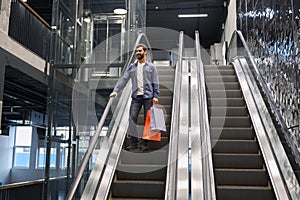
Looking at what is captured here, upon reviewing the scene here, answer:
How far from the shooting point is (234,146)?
448cm

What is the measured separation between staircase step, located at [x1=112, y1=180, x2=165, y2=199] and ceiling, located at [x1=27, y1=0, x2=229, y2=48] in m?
10.4

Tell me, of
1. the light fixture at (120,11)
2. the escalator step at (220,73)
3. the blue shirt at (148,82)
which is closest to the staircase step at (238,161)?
the blue shirt at (148,82)

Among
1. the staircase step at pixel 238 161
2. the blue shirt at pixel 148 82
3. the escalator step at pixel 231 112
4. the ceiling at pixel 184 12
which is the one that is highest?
the ceiling at pixel 184 12

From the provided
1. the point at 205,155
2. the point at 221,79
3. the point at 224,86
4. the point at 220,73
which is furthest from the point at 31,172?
the point at 205,155

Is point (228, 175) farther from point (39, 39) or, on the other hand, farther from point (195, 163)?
point (39, 39)

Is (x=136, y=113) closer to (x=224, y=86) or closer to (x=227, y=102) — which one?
(x=227, y=102)

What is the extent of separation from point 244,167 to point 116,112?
1.85 m

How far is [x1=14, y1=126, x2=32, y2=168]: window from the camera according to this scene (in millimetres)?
19000

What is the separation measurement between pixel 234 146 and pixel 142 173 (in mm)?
1197

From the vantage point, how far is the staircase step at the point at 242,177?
387cm

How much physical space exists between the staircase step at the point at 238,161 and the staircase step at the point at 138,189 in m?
0.74

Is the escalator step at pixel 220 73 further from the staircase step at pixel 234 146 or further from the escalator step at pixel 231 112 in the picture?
the staircase step at pixel 234 146

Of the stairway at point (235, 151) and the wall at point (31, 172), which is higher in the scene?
the stairway at point (235, 151)

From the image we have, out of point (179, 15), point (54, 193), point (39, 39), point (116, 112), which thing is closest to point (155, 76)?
point (116, 112)
